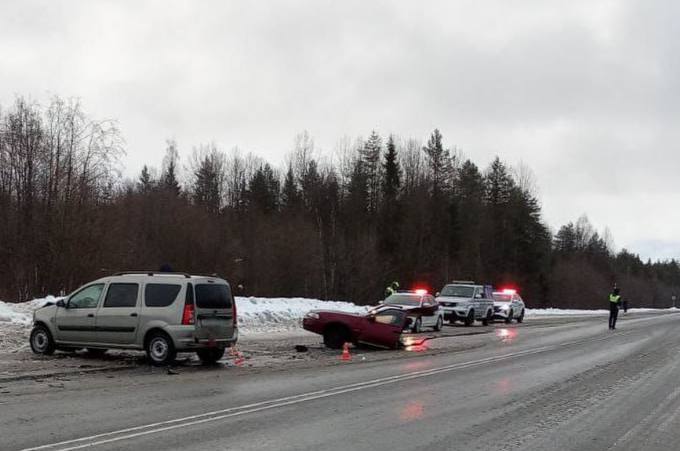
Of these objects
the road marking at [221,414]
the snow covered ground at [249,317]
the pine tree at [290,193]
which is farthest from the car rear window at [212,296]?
the pine tree at [290,193]

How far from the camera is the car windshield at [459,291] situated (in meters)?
33.7

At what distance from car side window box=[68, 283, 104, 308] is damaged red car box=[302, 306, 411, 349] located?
6558 mm

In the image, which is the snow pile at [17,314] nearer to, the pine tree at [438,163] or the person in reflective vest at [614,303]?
the person in reflective vest at [614,303]

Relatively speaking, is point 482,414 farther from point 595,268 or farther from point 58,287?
point 595,268

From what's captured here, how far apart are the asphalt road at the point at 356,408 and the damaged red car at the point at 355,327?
3.15m

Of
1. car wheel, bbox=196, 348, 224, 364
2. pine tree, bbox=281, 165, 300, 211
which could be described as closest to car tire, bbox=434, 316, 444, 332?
car wheel, bbox=196, 348, 224, 364

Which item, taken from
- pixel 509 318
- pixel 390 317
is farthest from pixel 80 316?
pixel 509 318

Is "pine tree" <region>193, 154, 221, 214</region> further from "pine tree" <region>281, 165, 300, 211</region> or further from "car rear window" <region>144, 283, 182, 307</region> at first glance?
"car rear window" <region>144, 283, 182, 307</region>

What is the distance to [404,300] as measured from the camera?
27141mm

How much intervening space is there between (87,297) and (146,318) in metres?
1.74

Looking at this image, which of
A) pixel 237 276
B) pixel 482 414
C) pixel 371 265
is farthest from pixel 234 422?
pixel 371 265

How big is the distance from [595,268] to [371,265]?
82812 millimetres

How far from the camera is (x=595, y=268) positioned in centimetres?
12338

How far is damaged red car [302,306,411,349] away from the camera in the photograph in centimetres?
1914
